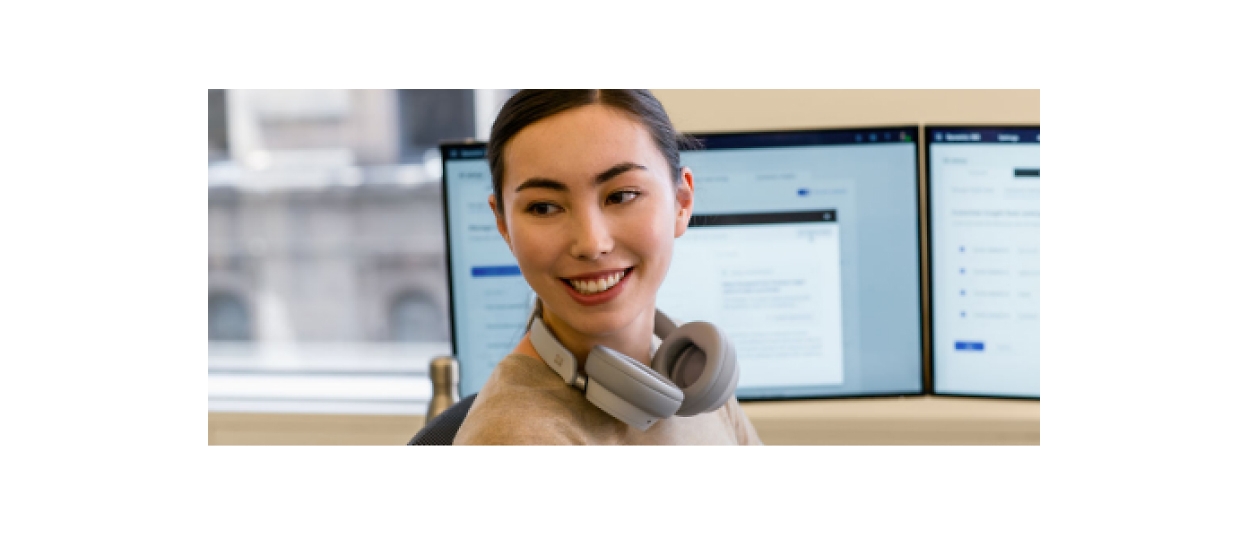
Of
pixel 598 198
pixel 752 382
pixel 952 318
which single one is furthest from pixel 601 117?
pixel 952 318

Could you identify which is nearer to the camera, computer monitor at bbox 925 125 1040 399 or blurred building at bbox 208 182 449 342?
A: computer monitor at bbox 925 125 1040 399

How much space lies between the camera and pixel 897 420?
111cm

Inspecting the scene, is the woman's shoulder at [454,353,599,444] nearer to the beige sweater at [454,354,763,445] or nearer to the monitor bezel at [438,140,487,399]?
the beige sweater at [454,354,763,445]

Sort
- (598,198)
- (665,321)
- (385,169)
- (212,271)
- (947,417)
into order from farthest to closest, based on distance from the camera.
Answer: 1. (385,169)
2. (947,417)
3. (212,271)
4. (665,321)
5. (598,198)

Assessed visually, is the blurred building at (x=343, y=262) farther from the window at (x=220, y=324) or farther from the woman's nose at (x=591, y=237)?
the woman's nose at (x=591, y=237)

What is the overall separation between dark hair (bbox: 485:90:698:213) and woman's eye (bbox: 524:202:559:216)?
4cm

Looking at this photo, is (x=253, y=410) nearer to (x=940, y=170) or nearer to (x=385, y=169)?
(x=940, y=170)

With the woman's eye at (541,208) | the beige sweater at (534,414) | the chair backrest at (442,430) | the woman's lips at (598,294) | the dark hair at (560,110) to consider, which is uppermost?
the dark hair at (560,110)

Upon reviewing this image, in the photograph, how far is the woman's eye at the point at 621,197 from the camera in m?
0.76

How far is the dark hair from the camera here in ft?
2.52

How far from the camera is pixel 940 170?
109 centimetres

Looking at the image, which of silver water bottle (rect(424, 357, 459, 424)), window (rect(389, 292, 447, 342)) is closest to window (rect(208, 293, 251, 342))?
silver water bottle (rect(424, 357, 459, 424))

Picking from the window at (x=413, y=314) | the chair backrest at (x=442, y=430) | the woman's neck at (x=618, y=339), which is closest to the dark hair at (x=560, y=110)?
the woman's neck at (x=618, y=339)

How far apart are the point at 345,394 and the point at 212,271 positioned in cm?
29
